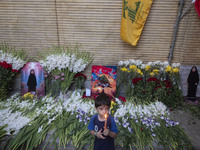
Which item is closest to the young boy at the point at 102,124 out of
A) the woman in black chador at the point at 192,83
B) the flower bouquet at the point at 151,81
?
the flower bouquet at the point at 151,81

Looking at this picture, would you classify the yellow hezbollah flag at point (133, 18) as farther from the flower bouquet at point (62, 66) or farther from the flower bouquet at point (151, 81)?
the flower bouquet at point (62, 66)

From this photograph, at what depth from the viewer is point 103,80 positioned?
3.98m

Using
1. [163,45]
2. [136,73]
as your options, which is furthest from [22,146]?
[163,45]

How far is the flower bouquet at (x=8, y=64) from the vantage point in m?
3.52

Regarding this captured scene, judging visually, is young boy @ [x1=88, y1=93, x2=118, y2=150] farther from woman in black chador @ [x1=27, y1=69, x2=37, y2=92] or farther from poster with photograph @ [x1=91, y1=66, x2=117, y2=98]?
woman in black chador @ [x1=27, y1=69, x2=37, y2=92]

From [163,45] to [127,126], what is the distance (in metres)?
2.71

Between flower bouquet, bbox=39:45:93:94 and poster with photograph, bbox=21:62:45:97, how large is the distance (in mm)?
248

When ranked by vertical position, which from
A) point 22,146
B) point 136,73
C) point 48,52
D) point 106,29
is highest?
point 106,29

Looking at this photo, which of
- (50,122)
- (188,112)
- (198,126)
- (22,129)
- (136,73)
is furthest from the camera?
(136,73)

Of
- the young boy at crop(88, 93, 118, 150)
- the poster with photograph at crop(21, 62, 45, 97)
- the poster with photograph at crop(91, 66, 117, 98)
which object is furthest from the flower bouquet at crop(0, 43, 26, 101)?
the young boy at crop(88, 93, 118, 150)

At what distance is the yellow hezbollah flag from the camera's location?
3.54 meters

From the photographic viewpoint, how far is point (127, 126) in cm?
257

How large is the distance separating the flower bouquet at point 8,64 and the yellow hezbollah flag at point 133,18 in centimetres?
304

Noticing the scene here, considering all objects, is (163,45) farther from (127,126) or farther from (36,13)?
(36,13)
